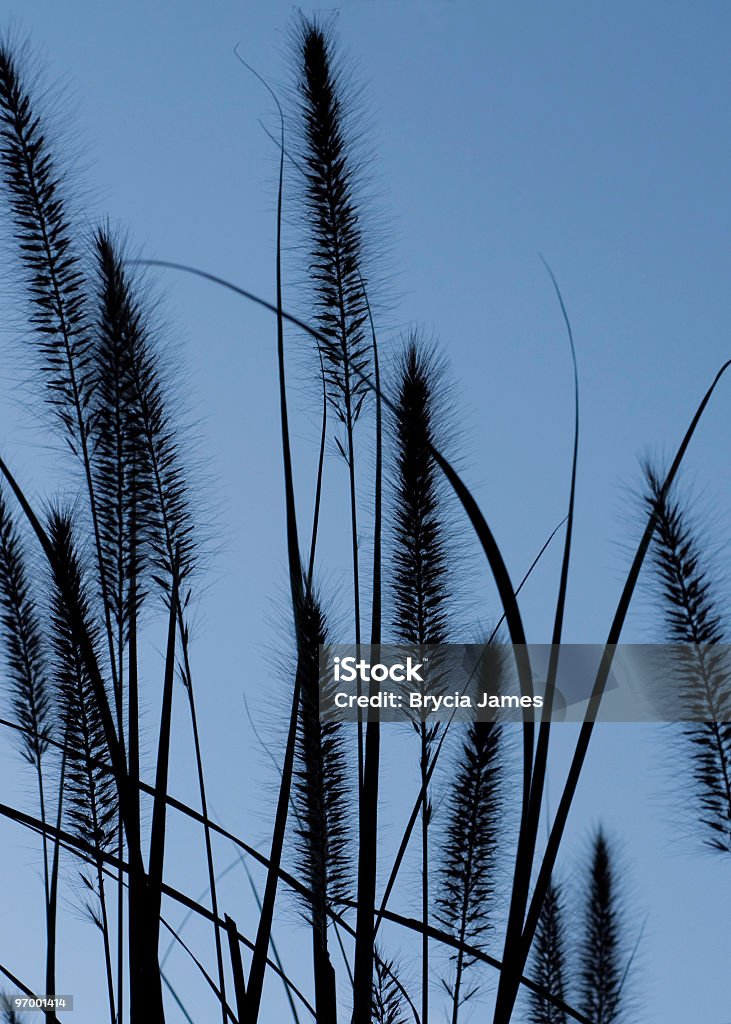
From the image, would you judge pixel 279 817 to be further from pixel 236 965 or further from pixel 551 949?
pixel 551 949

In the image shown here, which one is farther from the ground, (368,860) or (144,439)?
(144,439)

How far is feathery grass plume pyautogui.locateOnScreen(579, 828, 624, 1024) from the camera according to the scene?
7.26 feet

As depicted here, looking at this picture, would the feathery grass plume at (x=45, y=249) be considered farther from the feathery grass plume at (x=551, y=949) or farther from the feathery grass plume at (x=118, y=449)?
the feathery grass plume at (x=551, y=949)

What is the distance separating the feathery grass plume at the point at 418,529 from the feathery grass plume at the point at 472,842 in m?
0.12

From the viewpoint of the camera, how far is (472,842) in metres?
1.97

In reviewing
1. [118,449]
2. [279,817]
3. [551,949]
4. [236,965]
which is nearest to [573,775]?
[279,817]

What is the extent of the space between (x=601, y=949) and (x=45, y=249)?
5.89 ft

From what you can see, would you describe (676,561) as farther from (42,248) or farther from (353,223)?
(42,248)

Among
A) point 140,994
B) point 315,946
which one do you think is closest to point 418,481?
point 315,946

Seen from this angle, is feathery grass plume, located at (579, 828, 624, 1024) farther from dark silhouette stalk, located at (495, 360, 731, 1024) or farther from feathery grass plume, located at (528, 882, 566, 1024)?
dark silhouette stalk, located at (495, 360, 731, 1024)

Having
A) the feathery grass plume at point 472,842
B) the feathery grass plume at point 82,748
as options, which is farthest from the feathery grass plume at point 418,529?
the feathery grass plume at point 82,748

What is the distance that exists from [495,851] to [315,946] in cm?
37

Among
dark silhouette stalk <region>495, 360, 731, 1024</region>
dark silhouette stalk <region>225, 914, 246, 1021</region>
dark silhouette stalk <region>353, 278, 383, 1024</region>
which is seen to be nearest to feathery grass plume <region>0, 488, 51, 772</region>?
dark silhouette stalk <region>225, 914, 246, 1021</region>

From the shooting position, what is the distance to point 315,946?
182 cm
